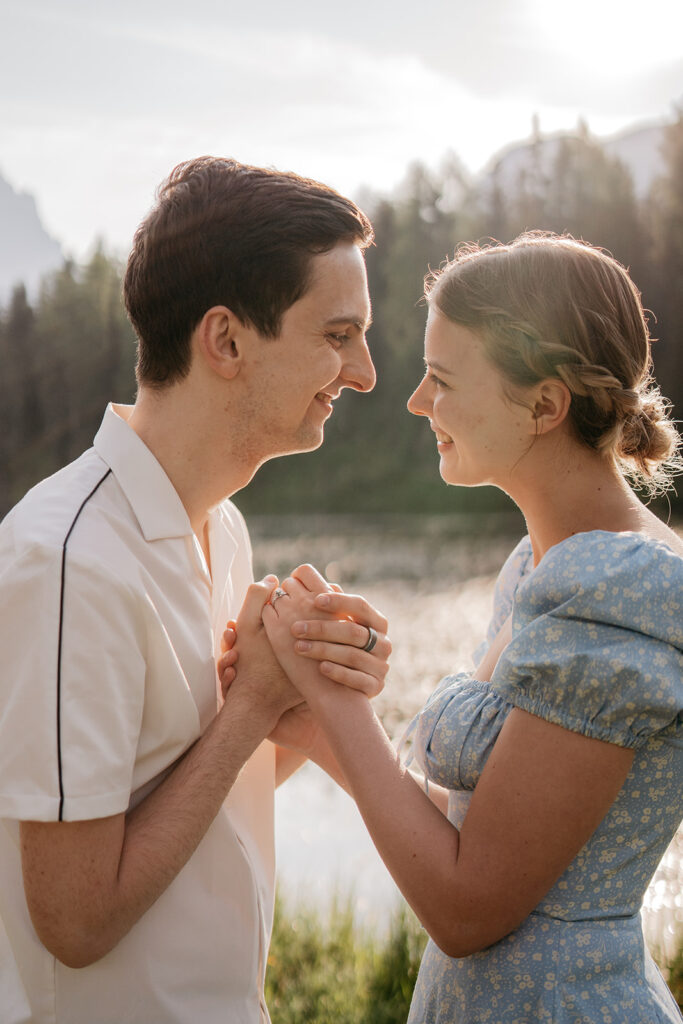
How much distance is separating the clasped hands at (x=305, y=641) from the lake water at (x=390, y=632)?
2448 mm

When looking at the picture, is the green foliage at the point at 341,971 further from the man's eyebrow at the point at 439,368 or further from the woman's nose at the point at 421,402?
the man's eyebrow at the point at 439,368

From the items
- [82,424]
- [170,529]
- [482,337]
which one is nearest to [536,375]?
[482,337]

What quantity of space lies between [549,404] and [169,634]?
0.93 m

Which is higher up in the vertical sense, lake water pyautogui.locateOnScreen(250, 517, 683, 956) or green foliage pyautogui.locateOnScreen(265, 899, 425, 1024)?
green foliage pyautogui.locateOnScreen(265, 899, 425, 1024)

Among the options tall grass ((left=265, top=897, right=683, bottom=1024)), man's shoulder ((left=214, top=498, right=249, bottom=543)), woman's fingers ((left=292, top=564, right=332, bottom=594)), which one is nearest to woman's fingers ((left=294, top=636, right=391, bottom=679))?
woman's fingers ((left=292, top=564, right=332, bottom=594))

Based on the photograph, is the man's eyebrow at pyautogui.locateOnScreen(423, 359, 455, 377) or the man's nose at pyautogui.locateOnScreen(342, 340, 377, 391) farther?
the man's nose at pyautogui.locateOnScreen(342, 340, 377, 391)

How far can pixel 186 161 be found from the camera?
91.4 inches

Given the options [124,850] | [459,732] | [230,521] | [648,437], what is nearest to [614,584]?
[459,732]

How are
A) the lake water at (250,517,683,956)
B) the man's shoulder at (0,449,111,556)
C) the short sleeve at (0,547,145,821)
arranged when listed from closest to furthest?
the short sleeve at (0,547,145,821), the man's shoulder at (0,449,111,556), the lake water at (250,517,683,956)

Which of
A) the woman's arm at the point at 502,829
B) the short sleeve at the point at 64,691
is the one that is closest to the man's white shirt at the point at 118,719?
the short sleeve at the point at 64,691

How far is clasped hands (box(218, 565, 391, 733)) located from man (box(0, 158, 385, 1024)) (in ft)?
0.07

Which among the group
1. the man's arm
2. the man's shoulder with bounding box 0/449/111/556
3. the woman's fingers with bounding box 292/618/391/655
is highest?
the man's shoulder with bounding box 0/449/111/556

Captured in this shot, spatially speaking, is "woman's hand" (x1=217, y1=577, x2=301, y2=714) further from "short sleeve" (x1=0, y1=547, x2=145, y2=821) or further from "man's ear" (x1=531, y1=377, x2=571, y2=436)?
"man's ear" (x1=531, y1=377, x2=571, y2=436)

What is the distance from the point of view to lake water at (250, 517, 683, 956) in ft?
16.4
